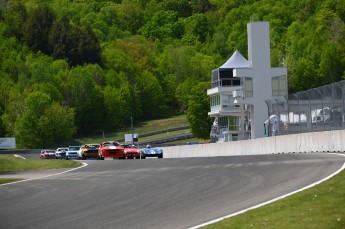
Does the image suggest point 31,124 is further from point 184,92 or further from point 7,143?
point 184,92

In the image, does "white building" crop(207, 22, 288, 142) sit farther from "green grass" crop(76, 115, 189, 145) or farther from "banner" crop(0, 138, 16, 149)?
"green grass" crop(76, 115, 189, 145)

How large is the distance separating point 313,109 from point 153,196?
90.1 ft

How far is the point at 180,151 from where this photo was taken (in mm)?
79312

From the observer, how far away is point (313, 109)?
49.1m

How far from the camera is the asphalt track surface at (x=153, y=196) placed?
1906cm

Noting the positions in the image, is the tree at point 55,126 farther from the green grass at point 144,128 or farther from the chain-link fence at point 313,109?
the chain-link fence at point 313,109

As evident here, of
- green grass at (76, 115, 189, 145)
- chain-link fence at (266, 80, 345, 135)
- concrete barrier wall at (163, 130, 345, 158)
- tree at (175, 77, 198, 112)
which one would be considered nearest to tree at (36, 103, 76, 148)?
green grass at (76, 115, 189, 145)

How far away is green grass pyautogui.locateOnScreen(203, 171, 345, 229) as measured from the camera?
1630 centimetres

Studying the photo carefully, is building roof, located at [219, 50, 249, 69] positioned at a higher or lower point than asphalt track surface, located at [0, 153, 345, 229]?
higher

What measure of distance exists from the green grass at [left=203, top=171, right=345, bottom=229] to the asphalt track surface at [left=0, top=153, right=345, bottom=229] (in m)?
0.83

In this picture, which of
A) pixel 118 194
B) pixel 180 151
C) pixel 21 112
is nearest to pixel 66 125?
pixel 21 112

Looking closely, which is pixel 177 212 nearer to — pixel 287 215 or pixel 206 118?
pixel 287 215

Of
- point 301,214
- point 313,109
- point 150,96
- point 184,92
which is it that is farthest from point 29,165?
point 150,96

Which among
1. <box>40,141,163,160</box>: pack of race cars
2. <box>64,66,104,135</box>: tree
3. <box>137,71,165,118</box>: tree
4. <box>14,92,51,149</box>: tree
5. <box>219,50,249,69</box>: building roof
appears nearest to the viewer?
<box>40,141,163,160</box>: pack of race cars
